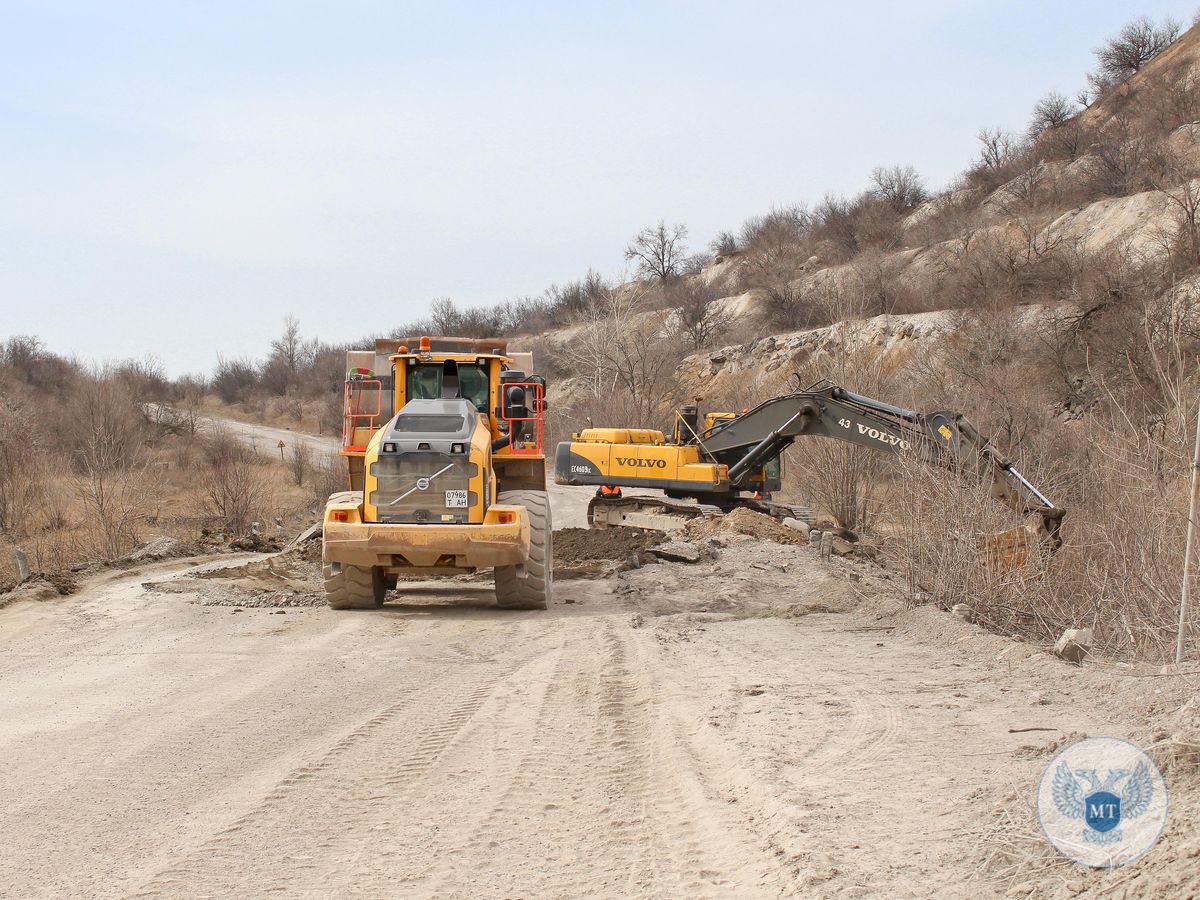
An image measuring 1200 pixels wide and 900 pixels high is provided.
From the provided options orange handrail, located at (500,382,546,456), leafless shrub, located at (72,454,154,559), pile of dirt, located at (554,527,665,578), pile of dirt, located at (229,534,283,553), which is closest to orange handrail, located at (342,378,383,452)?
orange handrail, located at (500,382,546,456)

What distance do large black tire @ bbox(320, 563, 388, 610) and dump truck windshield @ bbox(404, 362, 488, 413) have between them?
2527 millimetres

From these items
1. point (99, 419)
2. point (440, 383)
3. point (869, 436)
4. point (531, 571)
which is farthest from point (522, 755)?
point (99, 419)

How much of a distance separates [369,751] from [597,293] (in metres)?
70.6

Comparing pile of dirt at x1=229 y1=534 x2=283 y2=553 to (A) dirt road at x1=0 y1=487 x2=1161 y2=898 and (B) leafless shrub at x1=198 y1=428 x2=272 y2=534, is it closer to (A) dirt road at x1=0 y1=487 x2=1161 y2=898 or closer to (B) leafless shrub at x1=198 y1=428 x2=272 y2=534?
(B) leafless shrub at x1=198 y1=428 x2=272 y2=534

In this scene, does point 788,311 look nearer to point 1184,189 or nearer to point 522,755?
point 1184,189

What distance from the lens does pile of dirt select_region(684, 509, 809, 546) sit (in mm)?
17484

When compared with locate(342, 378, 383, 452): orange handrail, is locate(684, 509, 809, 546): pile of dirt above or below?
below

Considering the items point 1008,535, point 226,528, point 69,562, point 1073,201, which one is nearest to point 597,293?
point 1073,201

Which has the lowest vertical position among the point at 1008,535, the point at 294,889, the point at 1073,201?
the point at 294,889

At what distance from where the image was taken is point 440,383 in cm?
1388

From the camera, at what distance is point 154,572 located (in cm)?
1588

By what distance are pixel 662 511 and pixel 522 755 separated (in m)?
14.1

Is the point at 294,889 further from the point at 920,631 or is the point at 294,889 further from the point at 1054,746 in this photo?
the point at 920,631

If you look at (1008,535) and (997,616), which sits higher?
(1008,535)
